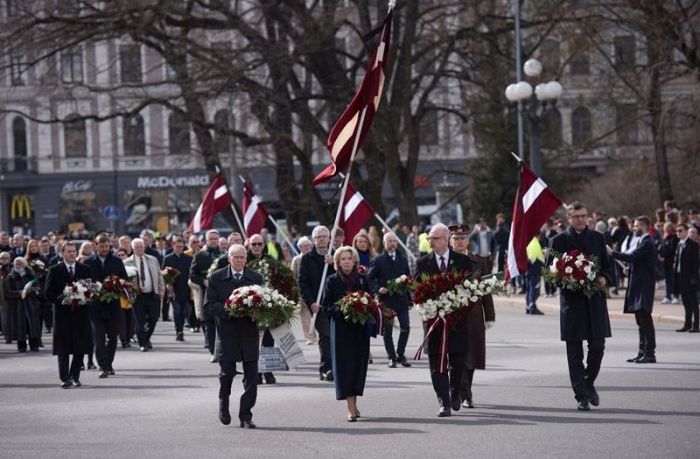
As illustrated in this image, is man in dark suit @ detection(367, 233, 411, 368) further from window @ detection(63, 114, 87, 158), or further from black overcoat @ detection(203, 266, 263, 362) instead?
window @ detection(63, 114, 87, 158)

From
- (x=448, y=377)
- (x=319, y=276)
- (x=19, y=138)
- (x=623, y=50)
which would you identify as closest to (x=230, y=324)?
(x=448, y=377)

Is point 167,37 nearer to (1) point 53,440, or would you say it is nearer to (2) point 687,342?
(2) point 687,342

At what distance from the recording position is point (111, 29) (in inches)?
1255

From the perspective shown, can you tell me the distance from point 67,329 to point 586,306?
21.4 feet

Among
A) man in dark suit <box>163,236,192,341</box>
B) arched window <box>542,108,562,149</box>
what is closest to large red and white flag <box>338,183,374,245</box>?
man in dark suit <box>163,236,192,341</box>

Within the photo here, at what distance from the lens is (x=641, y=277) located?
17.2 meters

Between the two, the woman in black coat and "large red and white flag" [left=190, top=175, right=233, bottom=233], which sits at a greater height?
"large red and white flag" [left=190, top=175, right=233, bottom=233]

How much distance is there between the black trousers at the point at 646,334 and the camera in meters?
16.7

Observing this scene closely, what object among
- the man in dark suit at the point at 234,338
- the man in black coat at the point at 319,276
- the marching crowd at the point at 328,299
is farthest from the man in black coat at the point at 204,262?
the man in dark suit at the point at 234,338

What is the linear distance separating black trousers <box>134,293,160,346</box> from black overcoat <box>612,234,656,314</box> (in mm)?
8251

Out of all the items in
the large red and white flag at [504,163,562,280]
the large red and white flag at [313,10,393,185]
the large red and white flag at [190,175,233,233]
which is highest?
the large red and white flag at [313,10,393,185]

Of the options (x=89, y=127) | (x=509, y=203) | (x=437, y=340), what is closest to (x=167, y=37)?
(x=509, y=203)

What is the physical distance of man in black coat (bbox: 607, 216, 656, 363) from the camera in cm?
1677

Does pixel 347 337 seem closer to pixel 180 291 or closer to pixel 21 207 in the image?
pixel 180 291
